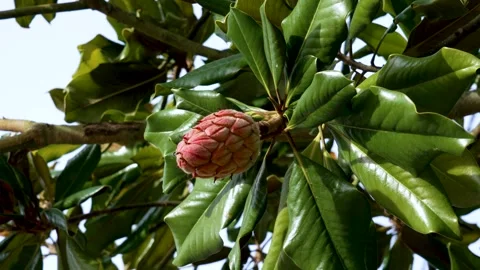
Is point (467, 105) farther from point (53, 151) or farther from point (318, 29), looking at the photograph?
point (53, 151)

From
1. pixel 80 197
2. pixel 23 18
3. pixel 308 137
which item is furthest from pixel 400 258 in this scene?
pixel 23 18

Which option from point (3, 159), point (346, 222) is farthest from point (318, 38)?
point (3, 159)

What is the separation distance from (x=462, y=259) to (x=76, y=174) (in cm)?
108

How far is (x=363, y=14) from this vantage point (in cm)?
123

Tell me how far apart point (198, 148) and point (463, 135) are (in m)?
0.35

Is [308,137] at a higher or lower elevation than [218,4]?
lower

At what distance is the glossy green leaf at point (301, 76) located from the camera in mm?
1127

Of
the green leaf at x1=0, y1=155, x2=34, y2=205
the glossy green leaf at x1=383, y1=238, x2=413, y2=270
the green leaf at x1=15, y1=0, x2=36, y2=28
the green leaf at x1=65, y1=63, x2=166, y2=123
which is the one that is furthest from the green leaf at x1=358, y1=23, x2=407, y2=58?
the green leaf at x1=15, y1=0, x2=36, y2=28

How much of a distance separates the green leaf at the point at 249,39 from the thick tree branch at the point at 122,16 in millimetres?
536

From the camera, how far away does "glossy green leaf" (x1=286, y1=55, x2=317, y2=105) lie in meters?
1.13

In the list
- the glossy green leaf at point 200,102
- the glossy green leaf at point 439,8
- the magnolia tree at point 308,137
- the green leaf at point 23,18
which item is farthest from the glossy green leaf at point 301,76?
the green leaf at point 23,18

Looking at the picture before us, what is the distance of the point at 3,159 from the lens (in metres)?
1.82

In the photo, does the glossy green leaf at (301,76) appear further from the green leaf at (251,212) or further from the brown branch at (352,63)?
the brown branch at (352,63)

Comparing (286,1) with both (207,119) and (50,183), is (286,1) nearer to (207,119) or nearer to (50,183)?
(207,119)
